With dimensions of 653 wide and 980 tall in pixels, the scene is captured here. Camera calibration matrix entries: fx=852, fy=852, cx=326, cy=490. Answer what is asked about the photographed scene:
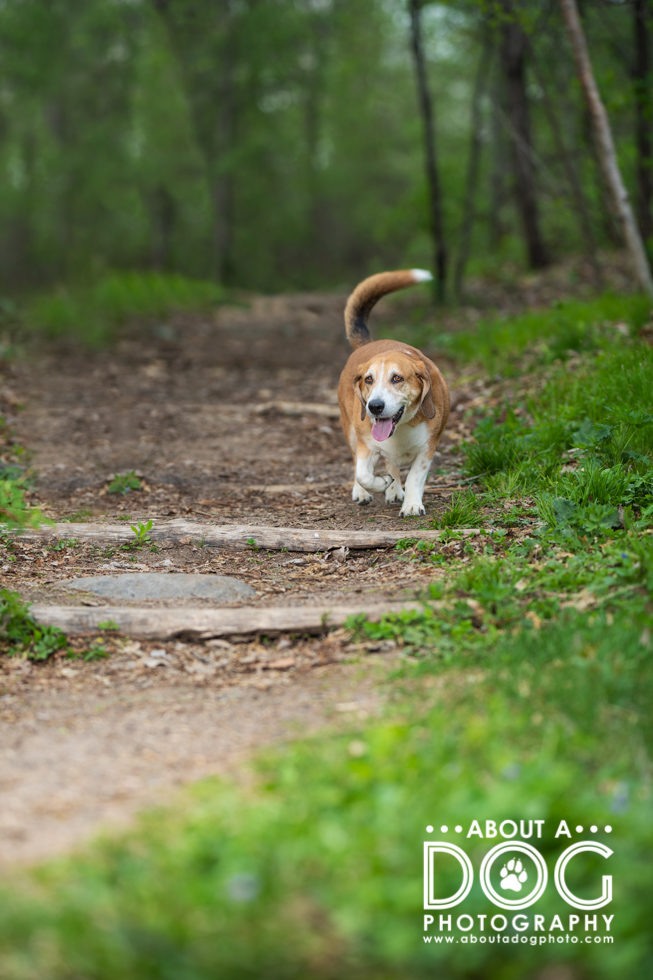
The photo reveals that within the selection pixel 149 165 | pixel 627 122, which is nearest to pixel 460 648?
pixel 627 122

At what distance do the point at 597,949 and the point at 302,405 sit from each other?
7462 millimetres

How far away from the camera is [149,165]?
74.7 feet

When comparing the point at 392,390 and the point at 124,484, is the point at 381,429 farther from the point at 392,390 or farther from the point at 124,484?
the point at 124,484

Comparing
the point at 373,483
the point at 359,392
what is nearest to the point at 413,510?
the point at 373,483

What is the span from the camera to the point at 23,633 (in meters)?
4.09

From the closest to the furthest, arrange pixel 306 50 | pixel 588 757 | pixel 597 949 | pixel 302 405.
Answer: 1. pixel 597 949
2. pixel 588 757
3. pixel 302 405
4. pixel 306 50

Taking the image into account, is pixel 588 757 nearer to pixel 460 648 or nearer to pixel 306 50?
pixel 460 648

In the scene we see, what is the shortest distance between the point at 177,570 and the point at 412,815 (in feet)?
9.36

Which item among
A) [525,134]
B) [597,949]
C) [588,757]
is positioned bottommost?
[597,949]

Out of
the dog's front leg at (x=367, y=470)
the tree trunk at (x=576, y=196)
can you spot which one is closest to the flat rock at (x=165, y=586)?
the dog's front leg at (x=367, y=470)

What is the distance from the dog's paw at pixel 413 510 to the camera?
5508 millimetres

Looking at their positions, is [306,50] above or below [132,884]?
above

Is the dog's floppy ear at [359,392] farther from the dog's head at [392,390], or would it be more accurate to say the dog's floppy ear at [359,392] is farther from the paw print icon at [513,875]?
the paw print icon at [513,875]

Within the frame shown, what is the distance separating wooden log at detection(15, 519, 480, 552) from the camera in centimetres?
517
